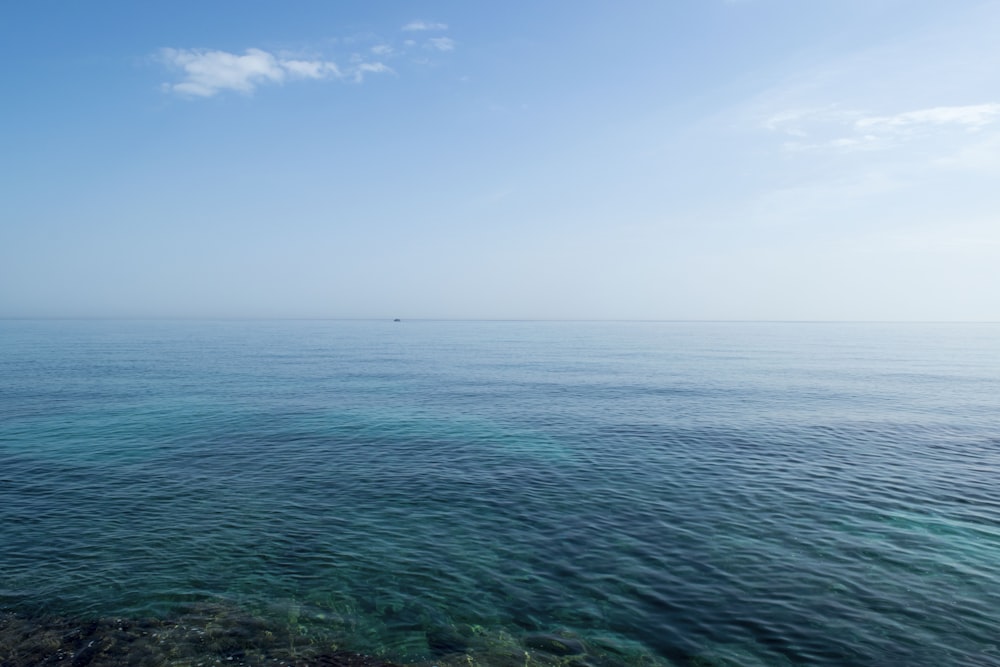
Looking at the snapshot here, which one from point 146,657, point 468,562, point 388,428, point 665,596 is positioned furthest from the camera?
point 388,428

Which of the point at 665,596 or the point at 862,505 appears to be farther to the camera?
the point at 862,505

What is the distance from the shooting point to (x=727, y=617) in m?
18.2

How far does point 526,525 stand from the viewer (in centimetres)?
2639

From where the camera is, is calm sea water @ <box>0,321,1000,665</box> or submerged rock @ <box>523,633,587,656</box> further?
calm sea water @ <box>0,321,1000,665</box>

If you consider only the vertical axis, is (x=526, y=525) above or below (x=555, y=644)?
below

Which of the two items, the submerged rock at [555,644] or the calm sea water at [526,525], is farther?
the calm sea water at [526,525]

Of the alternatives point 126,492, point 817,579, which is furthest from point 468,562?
point 126,492

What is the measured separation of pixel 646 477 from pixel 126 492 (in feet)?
99.6

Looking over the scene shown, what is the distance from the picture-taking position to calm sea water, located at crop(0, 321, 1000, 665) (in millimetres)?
17797

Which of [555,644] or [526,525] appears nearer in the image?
[555,644]

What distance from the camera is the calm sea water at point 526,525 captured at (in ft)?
58.4

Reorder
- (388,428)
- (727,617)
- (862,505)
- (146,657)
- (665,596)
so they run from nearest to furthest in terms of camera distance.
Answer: (146,657) < (727,617) < (665,596) < (862,505) < (388,428)

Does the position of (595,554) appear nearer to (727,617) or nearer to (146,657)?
(727,617)

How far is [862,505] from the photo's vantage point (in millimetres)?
28812
